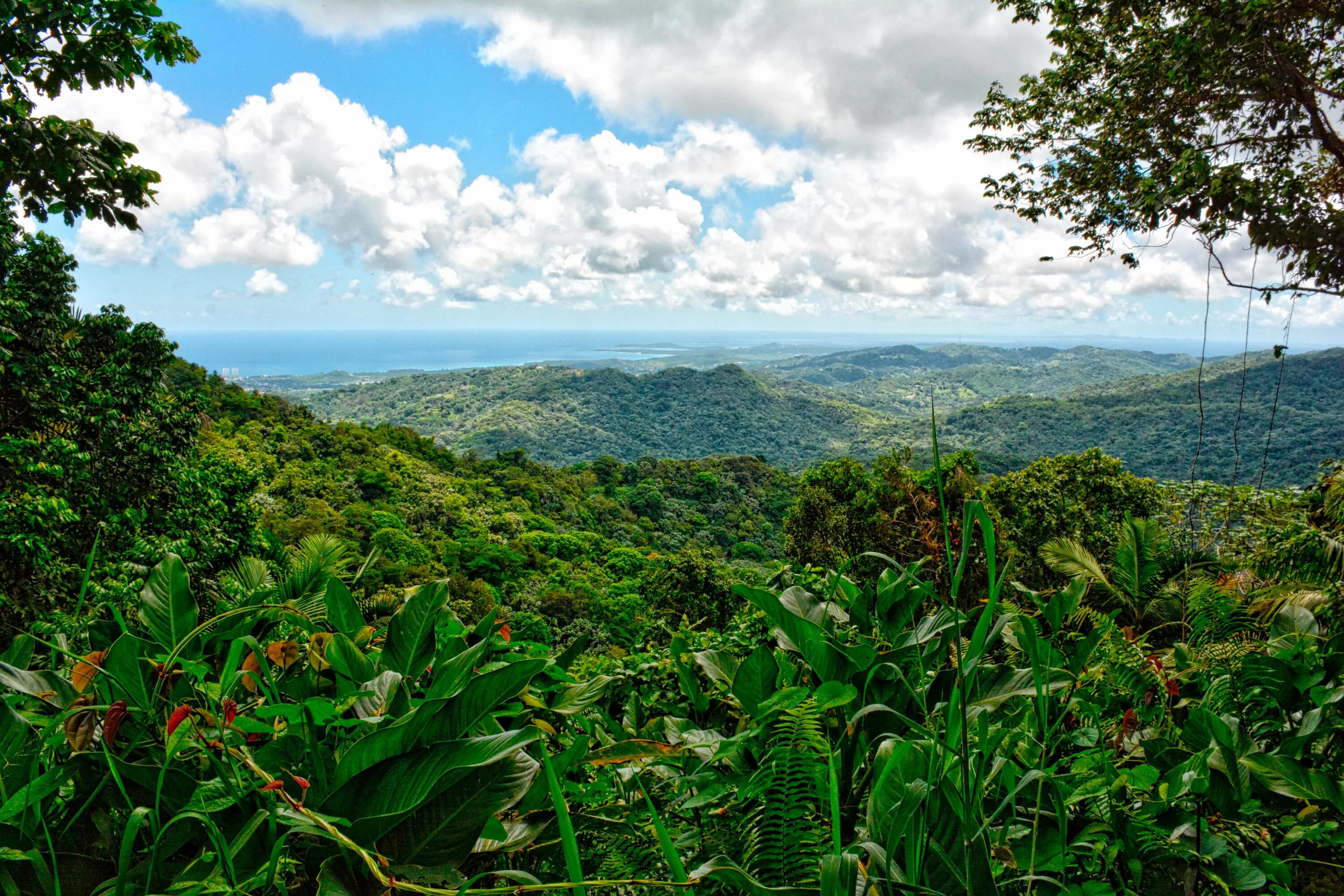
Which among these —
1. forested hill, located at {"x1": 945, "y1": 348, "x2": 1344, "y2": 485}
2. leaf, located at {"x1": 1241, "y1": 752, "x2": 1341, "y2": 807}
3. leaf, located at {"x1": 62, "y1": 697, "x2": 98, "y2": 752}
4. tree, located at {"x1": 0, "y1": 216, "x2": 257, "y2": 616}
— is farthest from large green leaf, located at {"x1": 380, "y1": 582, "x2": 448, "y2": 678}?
forested hill, located at {"x1": 945, "y1": 348, "x2": 1344, "y2": 485}

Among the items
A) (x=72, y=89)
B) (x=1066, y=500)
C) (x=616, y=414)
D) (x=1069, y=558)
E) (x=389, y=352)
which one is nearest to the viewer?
(x=1069, y=558)

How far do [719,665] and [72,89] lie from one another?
4.64 metres

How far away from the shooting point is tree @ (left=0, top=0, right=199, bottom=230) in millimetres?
3258

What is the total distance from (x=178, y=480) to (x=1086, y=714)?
8.17 meters

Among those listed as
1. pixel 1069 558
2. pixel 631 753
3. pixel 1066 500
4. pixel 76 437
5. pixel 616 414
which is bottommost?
pixel 616 414

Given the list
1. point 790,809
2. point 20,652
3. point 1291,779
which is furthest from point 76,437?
point 1291,779

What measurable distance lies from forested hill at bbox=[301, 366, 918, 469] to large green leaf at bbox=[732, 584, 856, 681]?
55.3 metres

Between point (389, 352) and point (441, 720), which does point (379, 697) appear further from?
point (389, 352)

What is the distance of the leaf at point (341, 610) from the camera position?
0.82 metres

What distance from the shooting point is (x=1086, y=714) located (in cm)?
82

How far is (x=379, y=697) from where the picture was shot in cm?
64

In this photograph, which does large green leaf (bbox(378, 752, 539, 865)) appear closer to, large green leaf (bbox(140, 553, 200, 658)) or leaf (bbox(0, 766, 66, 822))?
leaf (bbox(0, 766, 66, 822))

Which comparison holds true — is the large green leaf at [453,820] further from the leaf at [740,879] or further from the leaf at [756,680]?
the leaf at [756,680]

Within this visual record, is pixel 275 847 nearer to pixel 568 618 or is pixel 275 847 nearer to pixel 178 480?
pixel 178 480
